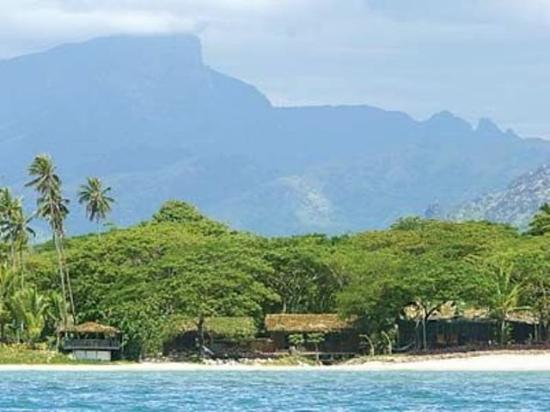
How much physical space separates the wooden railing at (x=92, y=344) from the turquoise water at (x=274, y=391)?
10.3 meters

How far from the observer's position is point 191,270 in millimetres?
86688

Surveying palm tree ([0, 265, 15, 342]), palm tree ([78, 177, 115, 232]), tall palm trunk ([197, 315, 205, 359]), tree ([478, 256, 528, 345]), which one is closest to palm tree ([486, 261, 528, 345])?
tree ([478, 256, 528, 345])

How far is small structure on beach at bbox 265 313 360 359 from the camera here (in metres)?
86.2

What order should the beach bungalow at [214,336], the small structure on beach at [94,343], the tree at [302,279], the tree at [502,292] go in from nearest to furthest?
A: the tree at [502,292], the small structure on beach at [94,343], the beach bungalow at [214,336], the tree at [302,279]

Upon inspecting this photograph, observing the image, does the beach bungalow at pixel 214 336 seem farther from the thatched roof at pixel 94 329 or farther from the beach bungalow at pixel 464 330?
the beach bungalow at pixel 464 330

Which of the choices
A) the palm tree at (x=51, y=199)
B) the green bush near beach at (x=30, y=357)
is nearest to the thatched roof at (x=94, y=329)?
the green bush near beach at (x=30, y=357)

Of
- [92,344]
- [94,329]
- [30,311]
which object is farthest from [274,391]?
Answer: [30,311]

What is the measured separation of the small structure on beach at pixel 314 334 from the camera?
283 feet

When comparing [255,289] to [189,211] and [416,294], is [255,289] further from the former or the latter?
[189,211]

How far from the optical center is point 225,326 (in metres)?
86.5

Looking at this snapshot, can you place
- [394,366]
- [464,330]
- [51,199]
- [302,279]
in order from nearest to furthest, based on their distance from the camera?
1. [394,366]
2. [464,330]
3. [302,279]
4. [51,199]

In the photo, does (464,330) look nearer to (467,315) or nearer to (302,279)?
(467,315)

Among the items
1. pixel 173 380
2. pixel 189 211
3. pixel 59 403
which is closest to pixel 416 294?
pixel 173 380

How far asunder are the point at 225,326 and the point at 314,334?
5.67 metres
